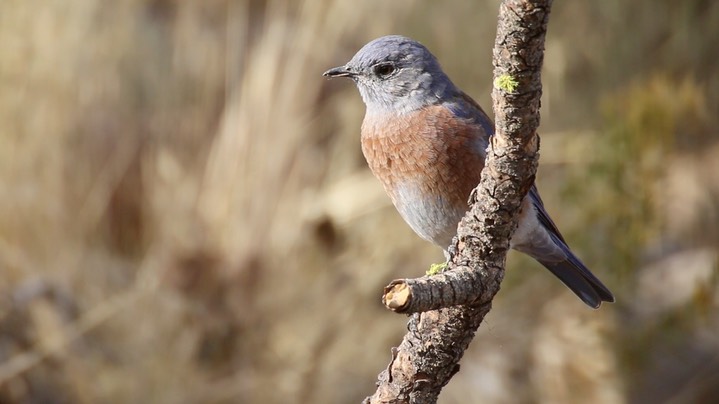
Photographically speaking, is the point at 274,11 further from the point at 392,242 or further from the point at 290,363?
the point at 290,363

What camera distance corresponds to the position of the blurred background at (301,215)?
587 cm

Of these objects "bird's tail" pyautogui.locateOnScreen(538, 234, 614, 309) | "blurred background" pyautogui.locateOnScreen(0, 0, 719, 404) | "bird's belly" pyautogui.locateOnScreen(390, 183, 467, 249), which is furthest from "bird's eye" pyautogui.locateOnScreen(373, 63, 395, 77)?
"blurred background" pyautogui.locateOnScreen(0, 0, 719, 404)

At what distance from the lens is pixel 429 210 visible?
11.1 ft

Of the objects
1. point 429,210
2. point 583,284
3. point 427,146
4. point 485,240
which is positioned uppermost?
point 427,146

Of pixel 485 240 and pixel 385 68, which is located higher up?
pixel 385 68

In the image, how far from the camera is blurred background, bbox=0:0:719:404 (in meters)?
5.87

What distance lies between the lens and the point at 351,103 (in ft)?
22.9

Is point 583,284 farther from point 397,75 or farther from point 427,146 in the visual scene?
point 397,75

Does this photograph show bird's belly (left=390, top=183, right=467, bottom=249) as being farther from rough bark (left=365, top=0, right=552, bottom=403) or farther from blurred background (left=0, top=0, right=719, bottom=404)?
blurred background (left=0, top=0, right=719, bottom=404)

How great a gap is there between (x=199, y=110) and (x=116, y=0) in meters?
1.04

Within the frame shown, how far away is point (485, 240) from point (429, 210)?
0.99 m

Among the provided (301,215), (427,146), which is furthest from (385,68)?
(301,215)

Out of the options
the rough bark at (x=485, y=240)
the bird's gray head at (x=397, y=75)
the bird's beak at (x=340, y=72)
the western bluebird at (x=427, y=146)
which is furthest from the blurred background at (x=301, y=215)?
the rough bark at (x=485, y=240)

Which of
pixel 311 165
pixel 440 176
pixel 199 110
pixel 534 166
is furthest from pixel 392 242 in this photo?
pixel 534 166
